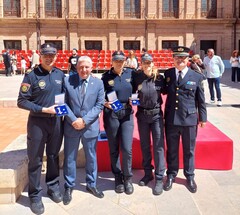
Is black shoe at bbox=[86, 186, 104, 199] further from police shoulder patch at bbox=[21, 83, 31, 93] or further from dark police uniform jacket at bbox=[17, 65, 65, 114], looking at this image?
police shoulder patch at bbox=[21, 83, 31, 93]

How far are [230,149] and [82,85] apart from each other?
8.74ft

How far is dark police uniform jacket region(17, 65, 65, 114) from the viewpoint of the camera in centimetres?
364

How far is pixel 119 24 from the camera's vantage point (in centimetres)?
2794

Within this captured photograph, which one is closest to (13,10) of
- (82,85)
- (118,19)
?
(118,19)

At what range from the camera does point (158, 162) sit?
441cm

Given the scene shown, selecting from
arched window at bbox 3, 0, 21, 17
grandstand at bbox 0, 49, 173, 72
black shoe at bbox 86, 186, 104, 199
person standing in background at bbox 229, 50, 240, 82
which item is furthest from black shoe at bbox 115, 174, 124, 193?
arched window at bbox 3, 0, 21, 17

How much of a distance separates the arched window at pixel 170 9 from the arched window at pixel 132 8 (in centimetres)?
230

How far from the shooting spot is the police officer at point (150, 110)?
418 cm

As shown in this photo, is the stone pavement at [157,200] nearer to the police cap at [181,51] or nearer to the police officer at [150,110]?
the police officer at [150,110]

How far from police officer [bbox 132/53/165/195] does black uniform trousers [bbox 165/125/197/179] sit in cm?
14

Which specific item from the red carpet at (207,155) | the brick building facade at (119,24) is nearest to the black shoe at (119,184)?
the red carpet at (207,155)

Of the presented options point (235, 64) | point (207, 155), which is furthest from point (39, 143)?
point (235, 64)

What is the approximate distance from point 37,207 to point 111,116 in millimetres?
1408

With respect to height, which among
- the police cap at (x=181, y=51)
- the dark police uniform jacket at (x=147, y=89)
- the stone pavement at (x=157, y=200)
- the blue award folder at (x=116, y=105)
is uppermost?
the police cap at (x=181, y=51)
